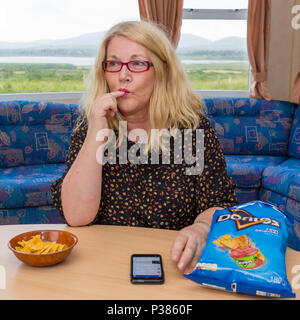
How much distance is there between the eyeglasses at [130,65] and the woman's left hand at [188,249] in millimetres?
595

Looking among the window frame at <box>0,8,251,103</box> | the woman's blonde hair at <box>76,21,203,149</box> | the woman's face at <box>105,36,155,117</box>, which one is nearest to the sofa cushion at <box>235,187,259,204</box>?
the window frame at <box>0,8,251,103</box>

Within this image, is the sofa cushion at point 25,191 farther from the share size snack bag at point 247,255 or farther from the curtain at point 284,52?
→ the curtain at point 284,52

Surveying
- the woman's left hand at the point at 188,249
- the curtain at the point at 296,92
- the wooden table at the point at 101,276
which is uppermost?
the curtain at the point at 296,92

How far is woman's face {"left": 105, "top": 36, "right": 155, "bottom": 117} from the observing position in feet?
4.19

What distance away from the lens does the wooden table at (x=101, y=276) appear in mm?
776

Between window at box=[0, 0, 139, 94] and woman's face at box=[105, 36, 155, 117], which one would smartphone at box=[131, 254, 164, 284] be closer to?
woman's face at box=[105, 36, 155, 117]

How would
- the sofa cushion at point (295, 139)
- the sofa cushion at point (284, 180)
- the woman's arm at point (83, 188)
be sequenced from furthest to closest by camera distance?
the sofa cushion at point (295, 139) < the sofa cushion at point (284, 180) < the woman's arm at point (83, 188)

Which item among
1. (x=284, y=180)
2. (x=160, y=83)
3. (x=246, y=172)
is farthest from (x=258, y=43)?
(x=160, y=83)

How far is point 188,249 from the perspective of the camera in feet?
2.93

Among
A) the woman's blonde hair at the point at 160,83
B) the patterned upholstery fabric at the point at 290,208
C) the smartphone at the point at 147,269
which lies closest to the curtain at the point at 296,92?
the patterned upholstery fabric at the point at 290,208

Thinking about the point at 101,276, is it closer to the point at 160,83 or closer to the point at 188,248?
the point at 188,248

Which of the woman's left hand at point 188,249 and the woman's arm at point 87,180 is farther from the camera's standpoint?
the woman's arm at point 87,180

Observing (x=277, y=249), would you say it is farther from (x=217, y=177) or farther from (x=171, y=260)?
(x=217, y=177)

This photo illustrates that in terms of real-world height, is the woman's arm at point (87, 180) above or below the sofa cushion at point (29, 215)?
above
